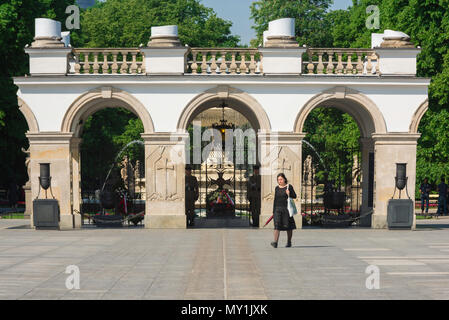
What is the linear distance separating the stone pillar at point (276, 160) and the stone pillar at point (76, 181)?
6.09 meters

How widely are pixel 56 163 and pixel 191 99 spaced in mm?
4842

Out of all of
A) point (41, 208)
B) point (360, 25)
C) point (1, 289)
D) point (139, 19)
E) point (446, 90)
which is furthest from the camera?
point (139, 19)

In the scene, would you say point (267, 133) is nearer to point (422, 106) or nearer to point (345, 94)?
point (345, 94)

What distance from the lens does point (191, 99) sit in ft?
61.2

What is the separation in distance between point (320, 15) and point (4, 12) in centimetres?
2443

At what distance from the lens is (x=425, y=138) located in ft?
89.2

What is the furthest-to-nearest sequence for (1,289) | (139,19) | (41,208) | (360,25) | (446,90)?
(139,19) < (360,25) < (446,90) < (41,208) < (1,289)

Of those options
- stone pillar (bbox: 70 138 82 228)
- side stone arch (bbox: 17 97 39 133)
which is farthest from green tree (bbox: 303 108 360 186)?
side stone arch (bbox: 17 97 39 133)

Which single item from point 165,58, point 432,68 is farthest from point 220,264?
point 432,68

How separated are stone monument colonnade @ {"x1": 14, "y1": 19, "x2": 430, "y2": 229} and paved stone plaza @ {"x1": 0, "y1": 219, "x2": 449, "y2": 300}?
181 centimetres

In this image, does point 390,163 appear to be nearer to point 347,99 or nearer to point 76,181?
point 347,99

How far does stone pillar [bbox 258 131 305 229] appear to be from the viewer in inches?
736

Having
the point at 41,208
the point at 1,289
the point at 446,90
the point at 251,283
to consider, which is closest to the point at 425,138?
the point at 446,90
